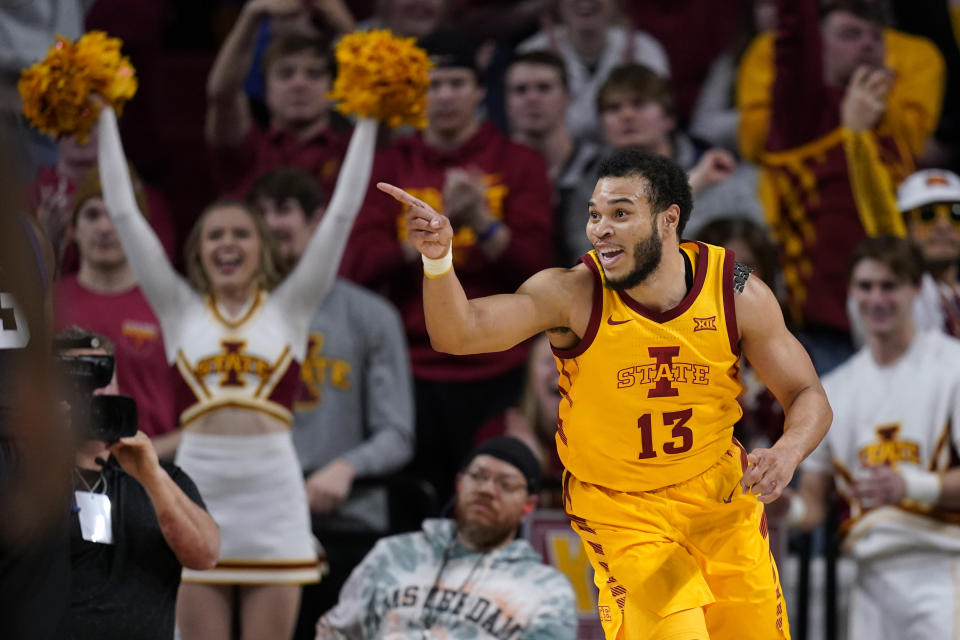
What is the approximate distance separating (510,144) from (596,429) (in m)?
3.31

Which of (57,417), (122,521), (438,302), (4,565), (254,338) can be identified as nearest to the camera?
(57,417)

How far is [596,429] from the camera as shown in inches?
172

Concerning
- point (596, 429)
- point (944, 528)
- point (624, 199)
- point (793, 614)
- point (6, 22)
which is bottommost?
point (793, 614)

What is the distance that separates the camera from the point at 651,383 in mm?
4305

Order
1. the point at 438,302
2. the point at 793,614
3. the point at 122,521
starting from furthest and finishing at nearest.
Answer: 1. the point at 793,614
2. the point at 122,521
3. the point at 438,302

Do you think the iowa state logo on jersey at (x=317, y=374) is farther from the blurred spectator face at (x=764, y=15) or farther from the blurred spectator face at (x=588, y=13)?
the blurred spectator face at (x=764, y=15)

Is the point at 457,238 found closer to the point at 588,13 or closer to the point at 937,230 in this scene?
the point at 588,13

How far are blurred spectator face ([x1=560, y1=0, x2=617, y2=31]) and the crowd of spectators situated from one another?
17mm

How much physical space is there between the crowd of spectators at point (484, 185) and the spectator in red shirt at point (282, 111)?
0.05 ft

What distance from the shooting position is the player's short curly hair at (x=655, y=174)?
14.3 feet

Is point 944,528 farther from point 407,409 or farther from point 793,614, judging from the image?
point 407,409

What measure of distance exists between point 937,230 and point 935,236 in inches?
1.3

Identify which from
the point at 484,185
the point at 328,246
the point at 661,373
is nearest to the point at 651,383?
the point at 661,373

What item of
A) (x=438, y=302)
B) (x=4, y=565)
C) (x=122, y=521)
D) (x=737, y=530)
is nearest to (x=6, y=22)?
(x=122, y=521)
